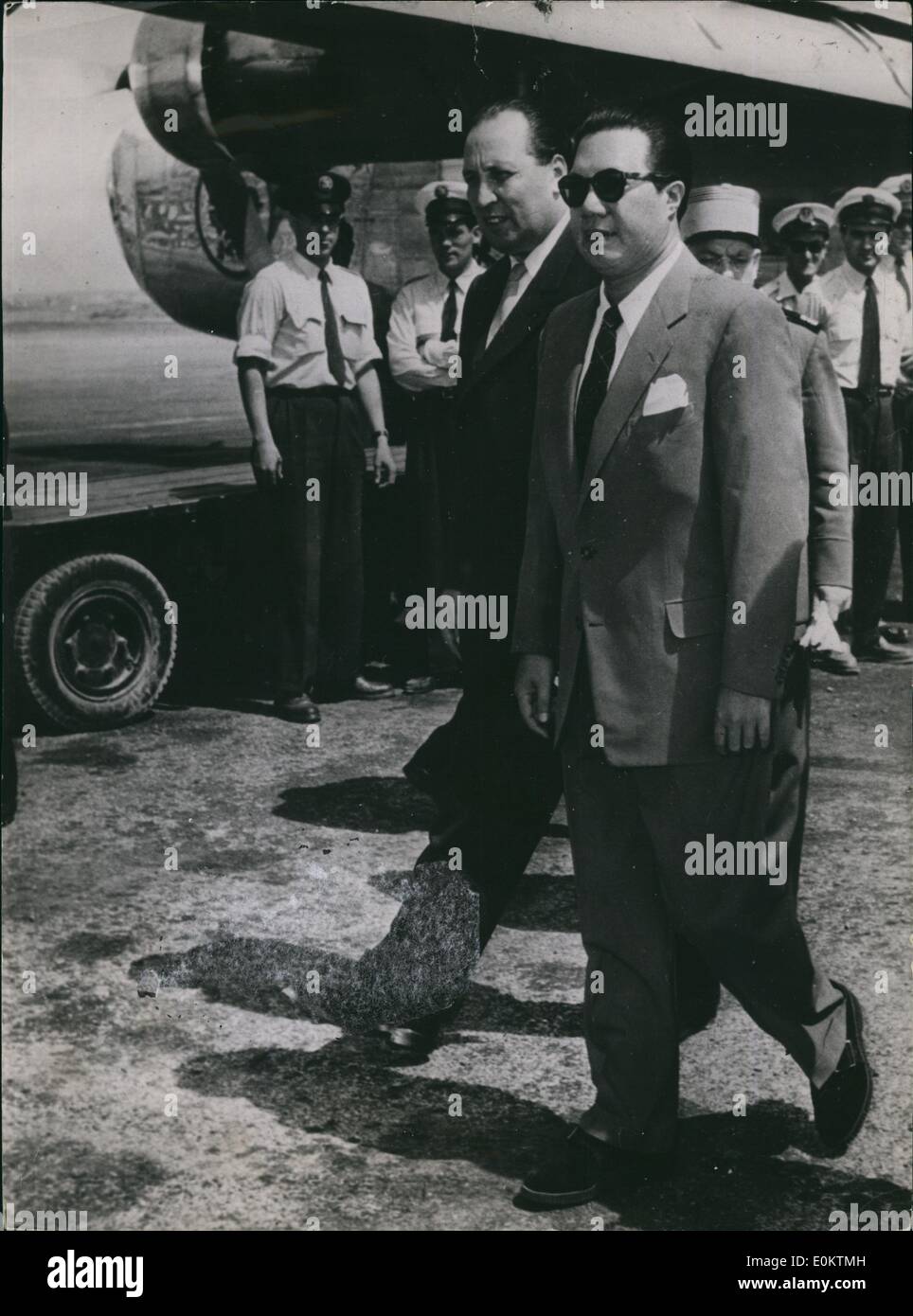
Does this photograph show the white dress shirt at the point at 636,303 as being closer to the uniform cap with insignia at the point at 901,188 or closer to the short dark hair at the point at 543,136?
the short dark hair at the point at 543,136

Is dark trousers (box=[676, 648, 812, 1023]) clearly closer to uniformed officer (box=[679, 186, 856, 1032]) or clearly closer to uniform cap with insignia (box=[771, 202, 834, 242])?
uniformed officer (box=[679, 186, 856, 1032])

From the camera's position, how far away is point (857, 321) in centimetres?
444

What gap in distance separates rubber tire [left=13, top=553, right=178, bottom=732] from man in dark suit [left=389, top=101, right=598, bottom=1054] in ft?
3.88

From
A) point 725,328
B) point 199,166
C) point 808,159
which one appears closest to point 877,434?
point 808,159

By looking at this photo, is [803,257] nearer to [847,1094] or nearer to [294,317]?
[294,317]

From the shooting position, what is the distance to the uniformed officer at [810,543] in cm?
304

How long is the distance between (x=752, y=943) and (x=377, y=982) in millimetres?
1072

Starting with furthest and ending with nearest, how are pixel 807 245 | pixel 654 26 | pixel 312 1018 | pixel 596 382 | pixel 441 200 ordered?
pixel 807 245
pixel 441 200
pixel 654 26
pixel 312 1018
pixel 596 382

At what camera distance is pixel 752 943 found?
9.53ft

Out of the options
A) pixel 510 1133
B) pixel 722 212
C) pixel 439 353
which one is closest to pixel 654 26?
pixel 722 212

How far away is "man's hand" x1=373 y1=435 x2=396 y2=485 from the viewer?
13.3ft

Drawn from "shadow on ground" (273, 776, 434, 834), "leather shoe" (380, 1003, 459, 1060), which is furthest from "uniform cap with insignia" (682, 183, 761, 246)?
"leather shoe" (380, 1003, 459, 1060)

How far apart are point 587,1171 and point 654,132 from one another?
6.76ft
